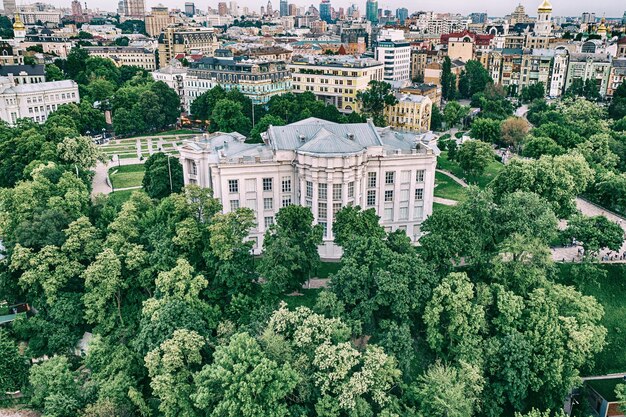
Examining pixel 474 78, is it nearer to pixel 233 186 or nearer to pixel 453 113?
pixel 453 113

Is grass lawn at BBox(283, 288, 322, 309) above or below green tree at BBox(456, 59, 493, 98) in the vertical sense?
below

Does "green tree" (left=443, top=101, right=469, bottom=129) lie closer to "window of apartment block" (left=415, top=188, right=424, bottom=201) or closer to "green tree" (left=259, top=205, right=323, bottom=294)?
"window of apartment block" (left=415, top=188, right=424, bottom=201)

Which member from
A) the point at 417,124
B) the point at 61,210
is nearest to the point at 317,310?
the point at 61,210

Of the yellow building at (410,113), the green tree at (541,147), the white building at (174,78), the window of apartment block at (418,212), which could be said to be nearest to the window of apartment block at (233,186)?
the window of apartment block at (418,212)

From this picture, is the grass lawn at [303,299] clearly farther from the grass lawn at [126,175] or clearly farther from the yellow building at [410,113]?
the yellow building at [410,113]

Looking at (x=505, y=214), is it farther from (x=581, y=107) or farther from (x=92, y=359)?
(x=581, y=107)

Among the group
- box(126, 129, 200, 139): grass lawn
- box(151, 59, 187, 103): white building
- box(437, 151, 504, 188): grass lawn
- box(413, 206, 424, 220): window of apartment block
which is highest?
box(151, 59, 187, 103): white building

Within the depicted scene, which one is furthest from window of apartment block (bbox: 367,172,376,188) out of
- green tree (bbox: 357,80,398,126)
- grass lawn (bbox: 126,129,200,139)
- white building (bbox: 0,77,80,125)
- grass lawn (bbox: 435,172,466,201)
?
white building (bbox: 0,77,80,125)
